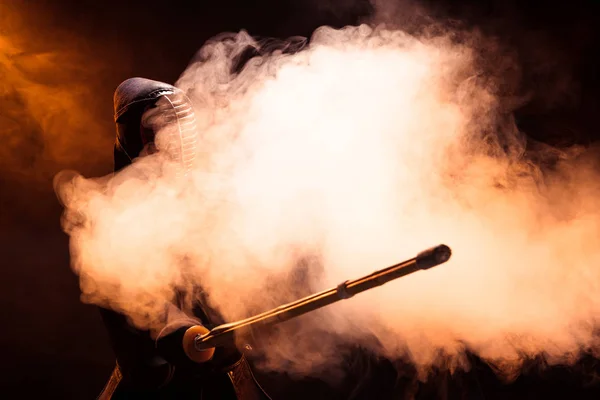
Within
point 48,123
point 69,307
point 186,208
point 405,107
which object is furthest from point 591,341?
point 48,123

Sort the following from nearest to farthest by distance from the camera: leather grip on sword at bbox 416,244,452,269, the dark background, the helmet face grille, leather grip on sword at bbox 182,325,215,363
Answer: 1. leather grip on sword at bbox 416,244,452,269
2. leather grip on sword at bbox 182,325,215,363
3. the helmet face grille
4. the dark background

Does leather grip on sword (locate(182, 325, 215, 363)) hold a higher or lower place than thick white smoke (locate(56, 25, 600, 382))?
lower

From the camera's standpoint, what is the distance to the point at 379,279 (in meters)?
1.37

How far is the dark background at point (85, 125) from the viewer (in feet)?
8.94

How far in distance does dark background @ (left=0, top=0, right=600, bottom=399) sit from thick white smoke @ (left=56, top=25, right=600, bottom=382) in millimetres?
204

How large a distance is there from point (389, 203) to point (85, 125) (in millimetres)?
1998

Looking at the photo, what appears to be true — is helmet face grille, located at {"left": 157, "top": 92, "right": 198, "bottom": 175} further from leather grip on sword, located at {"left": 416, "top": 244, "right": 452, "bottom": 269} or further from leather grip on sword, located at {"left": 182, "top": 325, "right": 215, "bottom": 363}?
leather grip on sword, located at {"left": 416, "top": 244, "right": 452, "bottom": 269}

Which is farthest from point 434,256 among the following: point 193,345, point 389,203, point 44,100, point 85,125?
point 44,100

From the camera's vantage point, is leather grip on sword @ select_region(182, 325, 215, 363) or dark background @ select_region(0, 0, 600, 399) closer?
leather grip on sword @ select_region(182, 325, 215, 363)

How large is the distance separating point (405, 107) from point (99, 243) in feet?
5.44

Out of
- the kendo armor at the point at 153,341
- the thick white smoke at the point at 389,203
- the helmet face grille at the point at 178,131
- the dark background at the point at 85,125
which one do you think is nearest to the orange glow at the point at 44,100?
the dark background at the point at 85,125

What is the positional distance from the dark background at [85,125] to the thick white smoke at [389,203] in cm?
20

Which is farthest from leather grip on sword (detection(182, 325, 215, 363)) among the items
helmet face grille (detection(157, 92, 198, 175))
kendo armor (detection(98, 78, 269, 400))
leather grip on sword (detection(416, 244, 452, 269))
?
leather grip on sword (detection(416, 244, 452, 269))

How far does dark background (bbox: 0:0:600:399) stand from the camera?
8.94ft
